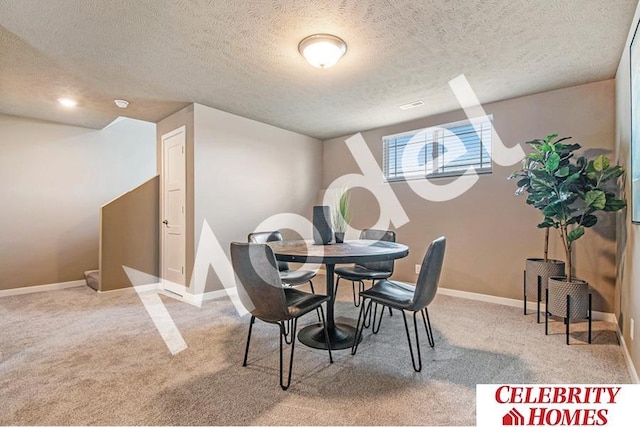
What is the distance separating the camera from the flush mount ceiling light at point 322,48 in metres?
2.26

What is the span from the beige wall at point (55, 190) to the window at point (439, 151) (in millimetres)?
4315

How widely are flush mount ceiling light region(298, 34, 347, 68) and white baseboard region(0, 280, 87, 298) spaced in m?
4.63

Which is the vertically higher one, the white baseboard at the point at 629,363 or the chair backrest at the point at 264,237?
the chair backrest at the point at 264,237

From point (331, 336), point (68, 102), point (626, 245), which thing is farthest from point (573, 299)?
point (68, 102)

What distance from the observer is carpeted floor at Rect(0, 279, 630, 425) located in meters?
1.60

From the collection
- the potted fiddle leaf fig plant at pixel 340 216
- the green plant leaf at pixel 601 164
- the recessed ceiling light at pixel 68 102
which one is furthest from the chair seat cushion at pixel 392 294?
the recessed ceiling light at pixel 68 102

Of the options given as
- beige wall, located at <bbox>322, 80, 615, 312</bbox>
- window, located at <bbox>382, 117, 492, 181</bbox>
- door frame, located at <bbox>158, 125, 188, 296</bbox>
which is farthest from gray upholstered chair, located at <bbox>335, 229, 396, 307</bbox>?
door frame, located at <bbox>158, 125, 188, 296</bbox>

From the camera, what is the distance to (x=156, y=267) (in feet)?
14.4

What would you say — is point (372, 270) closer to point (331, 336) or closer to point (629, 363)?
point (331, 336)

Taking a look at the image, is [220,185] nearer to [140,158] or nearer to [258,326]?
[258,326]

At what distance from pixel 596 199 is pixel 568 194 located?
0.22m

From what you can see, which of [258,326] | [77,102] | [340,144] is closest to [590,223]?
[258,326]

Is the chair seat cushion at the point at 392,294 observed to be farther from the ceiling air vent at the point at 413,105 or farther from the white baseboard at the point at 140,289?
the white baseboard at the point at 140,289

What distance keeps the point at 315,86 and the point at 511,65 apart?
181 centimetres
